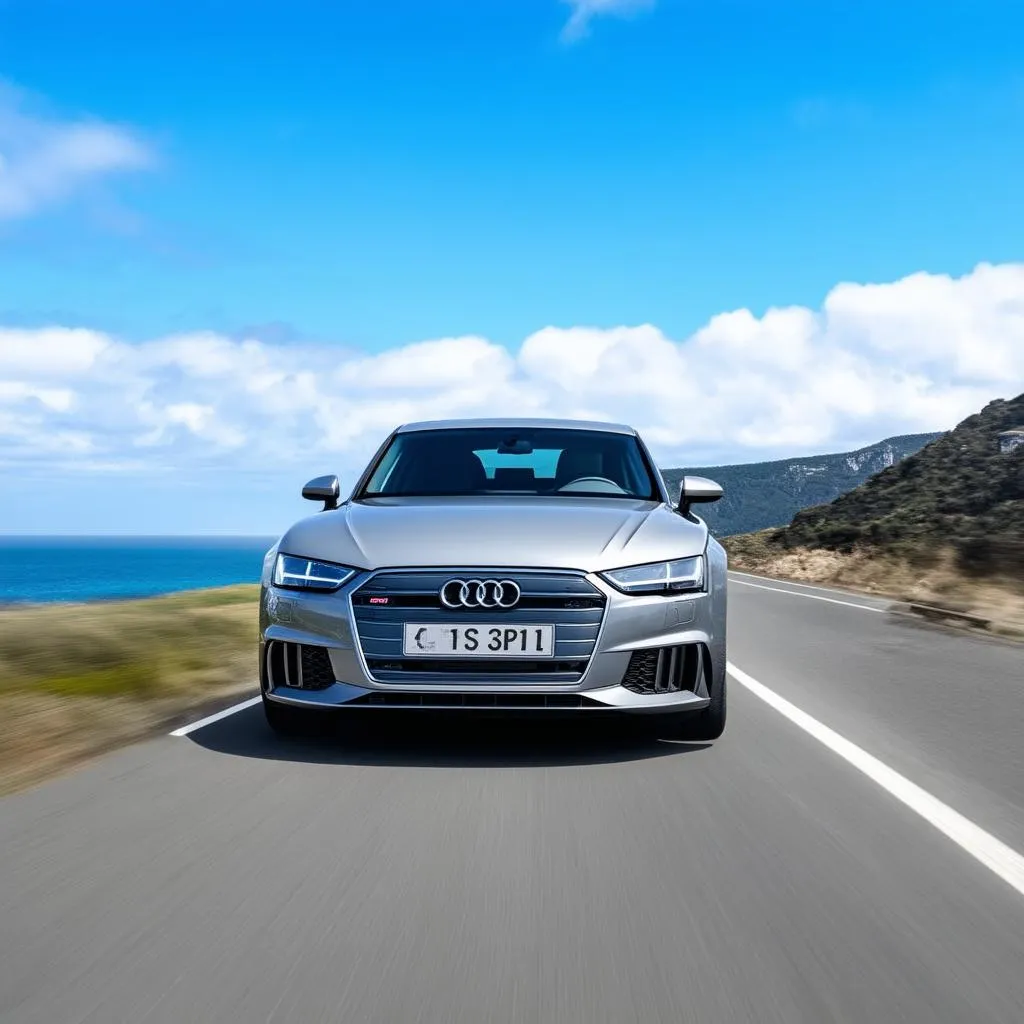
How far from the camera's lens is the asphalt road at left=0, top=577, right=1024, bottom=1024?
112 inches

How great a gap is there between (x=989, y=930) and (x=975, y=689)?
5662mm

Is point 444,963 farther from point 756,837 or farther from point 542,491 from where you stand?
point 542,491

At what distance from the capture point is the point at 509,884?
12.2 feet

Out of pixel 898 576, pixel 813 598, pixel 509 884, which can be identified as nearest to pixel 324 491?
pixel 509 884

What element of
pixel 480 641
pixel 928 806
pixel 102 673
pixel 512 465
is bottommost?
pixel 102 673

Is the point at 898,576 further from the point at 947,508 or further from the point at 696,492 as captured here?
the point at 696,492

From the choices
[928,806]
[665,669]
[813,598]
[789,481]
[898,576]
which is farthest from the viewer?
[789,481]

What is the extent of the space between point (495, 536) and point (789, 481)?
10742 centimetres

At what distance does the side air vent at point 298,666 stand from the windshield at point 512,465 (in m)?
1.60

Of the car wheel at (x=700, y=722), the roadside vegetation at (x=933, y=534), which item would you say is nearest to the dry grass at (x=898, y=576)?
the roadside vegetation at (x=933, y=534)

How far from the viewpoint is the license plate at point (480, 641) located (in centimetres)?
534

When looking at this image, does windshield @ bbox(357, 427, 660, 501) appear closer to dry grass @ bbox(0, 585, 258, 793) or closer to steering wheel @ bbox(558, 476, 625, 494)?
steering wheel @ bbox(558, 476, 625, 494)

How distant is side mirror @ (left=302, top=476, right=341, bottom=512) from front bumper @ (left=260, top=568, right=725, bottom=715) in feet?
4.65

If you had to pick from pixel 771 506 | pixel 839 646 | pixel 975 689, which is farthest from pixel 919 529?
pixel 771 506
